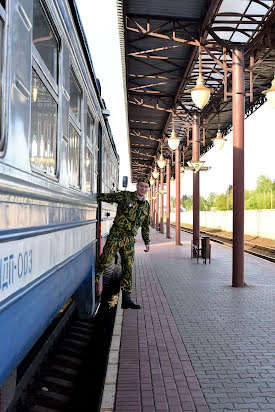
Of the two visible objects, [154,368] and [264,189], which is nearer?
[154,368]

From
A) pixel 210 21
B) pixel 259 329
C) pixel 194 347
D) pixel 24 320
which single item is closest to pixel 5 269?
pixel 24 320

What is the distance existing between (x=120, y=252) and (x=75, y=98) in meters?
2.37

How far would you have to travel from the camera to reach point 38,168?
2.56 meters

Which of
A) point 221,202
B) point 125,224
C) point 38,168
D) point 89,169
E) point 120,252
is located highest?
point 221,202

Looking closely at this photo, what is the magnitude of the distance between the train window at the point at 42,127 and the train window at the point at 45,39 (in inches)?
7.8

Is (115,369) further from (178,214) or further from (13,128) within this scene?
(178,214)

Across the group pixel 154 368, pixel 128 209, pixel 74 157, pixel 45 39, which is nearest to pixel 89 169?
pixel 128 209

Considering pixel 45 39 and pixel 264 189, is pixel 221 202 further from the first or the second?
pixel 45 39

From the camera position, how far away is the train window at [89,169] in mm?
4873

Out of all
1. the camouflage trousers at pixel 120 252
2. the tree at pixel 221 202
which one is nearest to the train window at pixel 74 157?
the camouflage trousers at pixel 120 252

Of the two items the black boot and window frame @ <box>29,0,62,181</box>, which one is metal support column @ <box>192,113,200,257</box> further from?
window frame @ <box>29,0,62,181</box>

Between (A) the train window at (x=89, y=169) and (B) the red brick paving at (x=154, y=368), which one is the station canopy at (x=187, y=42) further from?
(B) the red brick paving at (x=154, y=368)

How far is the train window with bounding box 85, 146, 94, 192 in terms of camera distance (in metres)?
4.87

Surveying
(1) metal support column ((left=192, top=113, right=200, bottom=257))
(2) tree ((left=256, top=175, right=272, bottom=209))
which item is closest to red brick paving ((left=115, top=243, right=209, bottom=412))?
(1) metal support column ((left=192, top=113, right=200, bottom=257))
